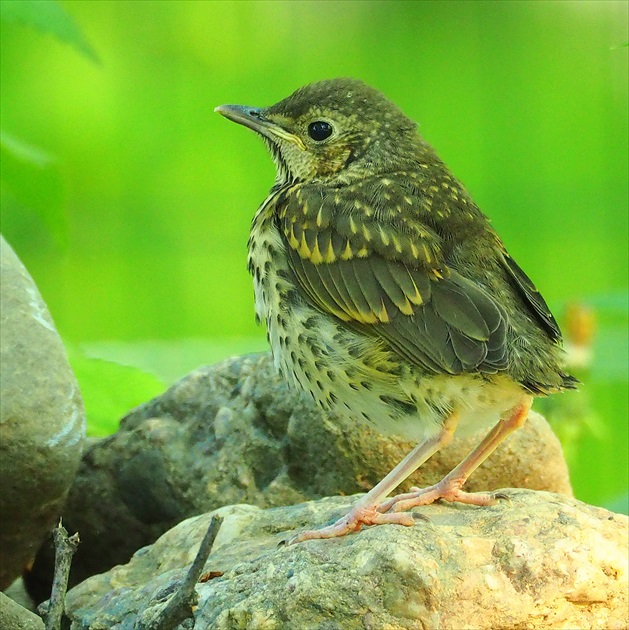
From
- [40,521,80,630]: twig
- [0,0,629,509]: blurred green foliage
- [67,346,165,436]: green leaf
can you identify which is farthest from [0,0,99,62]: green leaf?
[0,0,629,509]: blurred green foliage

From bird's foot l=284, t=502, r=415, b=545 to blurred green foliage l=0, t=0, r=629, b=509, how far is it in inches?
181

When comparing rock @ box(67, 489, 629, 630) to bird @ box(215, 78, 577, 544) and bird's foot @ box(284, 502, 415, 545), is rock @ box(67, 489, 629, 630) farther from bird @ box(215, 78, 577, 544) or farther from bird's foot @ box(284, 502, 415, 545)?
bird @ box(215, 78, 577, 544)

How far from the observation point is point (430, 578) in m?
2.71

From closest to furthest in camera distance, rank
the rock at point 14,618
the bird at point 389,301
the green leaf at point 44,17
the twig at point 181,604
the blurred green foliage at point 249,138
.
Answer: the twig at point 181,604
the rock at point 14,618
the bird at point 389,301
the green leaf at point 44,17
the blurred green foliage at point 249,138

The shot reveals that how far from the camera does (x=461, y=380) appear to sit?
10.4ft

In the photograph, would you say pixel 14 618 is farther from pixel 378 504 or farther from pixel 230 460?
pixel 230 460

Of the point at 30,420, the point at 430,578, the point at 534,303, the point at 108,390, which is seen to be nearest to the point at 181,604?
the point at 430,578

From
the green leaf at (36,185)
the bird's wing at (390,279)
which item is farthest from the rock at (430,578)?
the green leaf at (36,185)

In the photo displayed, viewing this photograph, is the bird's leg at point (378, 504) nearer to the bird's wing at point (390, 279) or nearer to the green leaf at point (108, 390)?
the bird's wing at point (390, 279)

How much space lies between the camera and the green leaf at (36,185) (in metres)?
3.93

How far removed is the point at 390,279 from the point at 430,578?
35.7 inches

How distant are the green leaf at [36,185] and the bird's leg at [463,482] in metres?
1.56

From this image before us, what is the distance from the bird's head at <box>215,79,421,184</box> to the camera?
3676mm

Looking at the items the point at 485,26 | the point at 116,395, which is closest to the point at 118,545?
the point at 116,395
